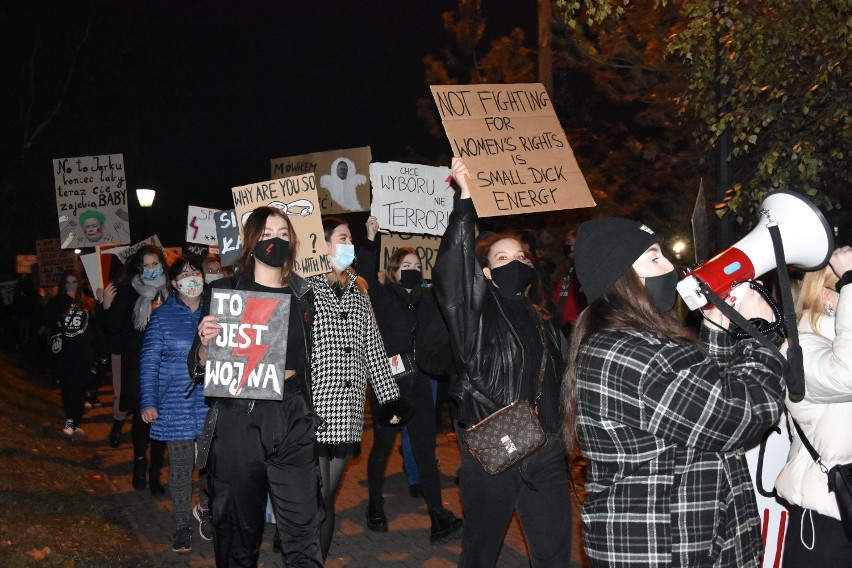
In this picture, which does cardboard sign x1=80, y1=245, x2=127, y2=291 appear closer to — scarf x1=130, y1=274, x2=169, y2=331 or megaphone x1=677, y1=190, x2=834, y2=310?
scarf x1=130, y1=274, x2=169, y2=331

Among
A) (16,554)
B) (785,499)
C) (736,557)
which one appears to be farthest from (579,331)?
(16,554)

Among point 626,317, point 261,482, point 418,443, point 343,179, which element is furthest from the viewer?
point 343,179

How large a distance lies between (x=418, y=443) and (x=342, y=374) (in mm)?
1747

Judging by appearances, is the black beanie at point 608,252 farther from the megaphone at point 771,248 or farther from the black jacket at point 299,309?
the black jacket at point 299,309

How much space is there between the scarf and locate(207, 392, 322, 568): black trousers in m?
3.86

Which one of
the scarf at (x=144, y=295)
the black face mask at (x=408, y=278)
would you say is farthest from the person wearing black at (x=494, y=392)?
the scarf at (x=144, y=295)

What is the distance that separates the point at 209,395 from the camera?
176 inches

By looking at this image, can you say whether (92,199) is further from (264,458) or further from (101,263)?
(264,458)

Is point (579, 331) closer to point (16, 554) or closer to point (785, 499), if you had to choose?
point (785, 499)

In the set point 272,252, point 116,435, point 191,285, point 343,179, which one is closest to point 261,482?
point 272,252

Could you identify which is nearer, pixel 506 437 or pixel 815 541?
pixel 815 541

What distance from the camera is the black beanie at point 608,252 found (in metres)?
2.97

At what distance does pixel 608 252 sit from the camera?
2.99m

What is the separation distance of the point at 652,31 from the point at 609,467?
1106 centimetres
